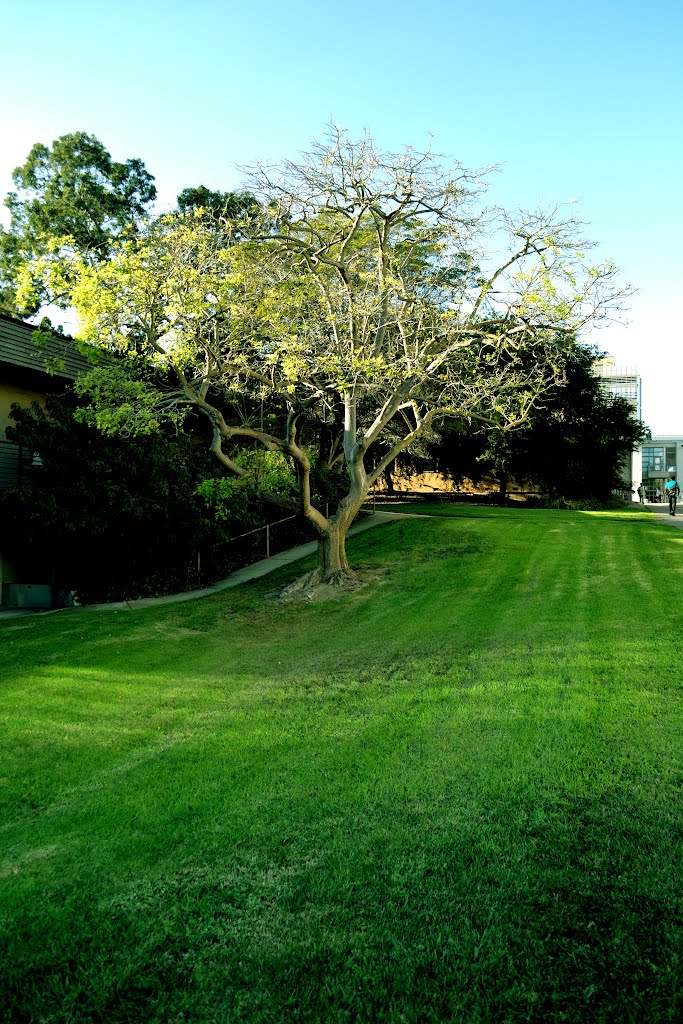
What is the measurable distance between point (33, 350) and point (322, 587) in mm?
7509

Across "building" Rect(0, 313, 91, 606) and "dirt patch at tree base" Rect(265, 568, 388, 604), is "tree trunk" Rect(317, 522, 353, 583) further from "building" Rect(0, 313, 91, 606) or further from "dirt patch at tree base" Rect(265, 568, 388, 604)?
"building" Rect(0, 313, 91, 606)

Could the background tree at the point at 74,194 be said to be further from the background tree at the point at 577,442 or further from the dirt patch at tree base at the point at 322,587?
the dirt patch at tree base at the point at 322,587

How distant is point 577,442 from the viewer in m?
30.9

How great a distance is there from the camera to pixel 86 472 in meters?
14.0

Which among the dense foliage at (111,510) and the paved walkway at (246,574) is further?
the paved walkway at (246,574)

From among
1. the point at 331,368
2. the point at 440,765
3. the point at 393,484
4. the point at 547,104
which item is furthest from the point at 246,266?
the point at 393,484

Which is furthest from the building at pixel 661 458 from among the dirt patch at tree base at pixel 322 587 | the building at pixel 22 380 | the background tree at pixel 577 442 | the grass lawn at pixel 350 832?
the grass lawn at pixel 350 832

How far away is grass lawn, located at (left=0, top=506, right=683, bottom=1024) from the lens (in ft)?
10.3

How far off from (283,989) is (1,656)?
814cm

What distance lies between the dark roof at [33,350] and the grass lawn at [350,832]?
6697 millimetres

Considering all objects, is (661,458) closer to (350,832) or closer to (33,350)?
(33,350)

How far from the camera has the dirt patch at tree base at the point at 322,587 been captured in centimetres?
1394

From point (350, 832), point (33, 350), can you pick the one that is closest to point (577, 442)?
point (33, 350)

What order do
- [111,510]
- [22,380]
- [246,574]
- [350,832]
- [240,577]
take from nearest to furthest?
1. [350,832]
2. [111,510]
3. [22,380]
4. [240,577]
5. [246,574]
